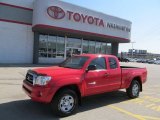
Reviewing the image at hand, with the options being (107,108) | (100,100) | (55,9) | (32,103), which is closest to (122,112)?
(107,108)

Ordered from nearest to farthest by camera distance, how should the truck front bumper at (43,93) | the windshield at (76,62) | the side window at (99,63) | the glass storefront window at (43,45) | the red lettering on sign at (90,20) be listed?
the truck front bumper at (43,93), the windshield at (76,62), the side window at (99,63), the glass storefront window at (43,45), the red lettering on sign at (90,20)

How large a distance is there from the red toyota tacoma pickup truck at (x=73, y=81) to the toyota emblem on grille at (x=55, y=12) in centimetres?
1644

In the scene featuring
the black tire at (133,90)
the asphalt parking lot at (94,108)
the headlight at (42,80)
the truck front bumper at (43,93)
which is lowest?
the asphalt parking lot at (94,108)

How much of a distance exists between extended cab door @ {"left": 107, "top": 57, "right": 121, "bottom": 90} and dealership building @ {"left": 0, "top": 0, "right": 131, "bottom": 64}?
1574 cm

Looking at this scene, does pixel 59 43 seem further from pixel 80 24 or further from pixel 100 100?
pixel 100 100

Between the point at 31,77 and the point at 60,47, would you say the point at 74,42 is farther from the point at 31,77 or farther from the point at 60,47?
the point at 31,77

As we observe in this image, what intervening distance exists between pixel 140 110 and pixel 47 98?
3276mm

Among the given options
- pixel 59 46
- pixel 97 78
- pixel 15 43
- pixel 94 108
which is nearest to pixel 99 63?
pixel 97 78

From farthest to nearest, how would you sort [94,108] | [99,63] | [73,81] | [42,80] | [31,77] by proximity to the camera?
[99,63] → [94,108] → [31,77] → [73,81] → [42,80]

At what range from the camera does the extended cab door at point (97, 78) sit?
23.5 ft

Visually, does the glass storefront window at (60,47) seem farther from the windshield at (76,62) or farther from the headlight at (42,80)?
the headlight at (42,80)

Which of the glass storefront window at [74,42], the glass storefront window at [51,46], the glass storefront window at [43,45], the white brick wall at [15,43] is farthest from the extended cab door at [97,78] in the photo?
the glass storefront window at [74,42]

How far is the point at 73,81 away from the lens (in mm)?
6570

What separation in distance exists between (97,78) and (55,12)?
17.9 meters
